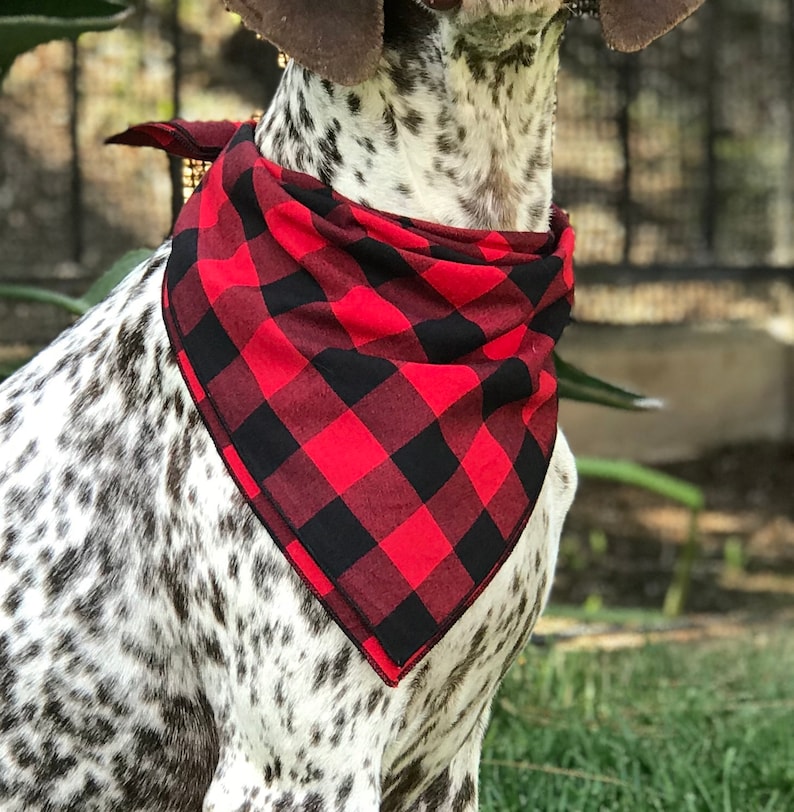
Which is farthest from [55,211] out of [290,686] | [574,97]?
[290,686]

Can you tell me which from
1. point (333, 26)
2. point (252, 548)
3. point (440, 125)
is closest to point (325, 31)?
point (333, 26)

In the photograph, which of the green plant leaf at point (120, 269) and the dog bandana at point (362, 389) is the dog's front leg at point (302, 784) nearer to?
the dog bandana at point (362, 389)

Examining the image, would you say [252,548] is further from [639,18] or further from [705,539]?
[705,539]

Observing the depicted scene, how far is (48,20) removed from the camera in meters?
2.54

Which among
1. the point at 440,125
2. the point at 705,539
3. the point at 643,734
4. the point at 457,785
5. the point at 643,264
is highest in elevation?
the point at 440,125

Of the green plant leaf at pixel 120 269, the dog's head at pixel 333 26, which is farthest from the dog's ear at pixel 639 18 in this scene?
the green plant leaf at pixel 120 269

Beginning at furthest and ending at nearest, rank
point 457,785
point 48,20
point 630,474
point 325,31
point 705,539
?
point 705,539 → point 630,474 → point 48,20 → point 457,785 → point 325,31

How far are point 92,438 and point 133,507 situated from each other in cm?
12

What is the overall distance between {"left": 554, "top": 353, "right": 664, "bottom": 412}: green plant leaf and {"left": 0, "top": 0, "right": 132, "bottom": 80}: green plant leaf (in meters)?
1.11

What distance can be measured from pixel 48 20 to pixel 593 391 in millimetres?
1317

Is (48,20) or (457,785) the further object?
(48,20)

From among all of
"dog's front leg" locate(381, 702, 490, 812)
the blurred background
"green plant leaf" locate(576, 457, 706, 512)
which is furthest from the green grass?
"dog's front leg" locate(381, 702, 490, 812)

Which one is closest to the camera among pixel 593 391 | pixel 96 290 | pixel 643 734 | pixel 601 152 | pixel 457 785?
pixel 457 785

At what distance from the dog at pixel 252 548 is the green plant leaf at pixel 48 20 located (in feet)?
2.88
